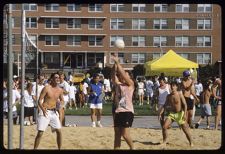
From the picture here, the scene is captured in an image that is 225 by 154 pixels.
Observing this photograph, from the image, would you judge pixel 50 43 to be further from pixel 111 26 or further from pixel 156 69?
pixel 156 69

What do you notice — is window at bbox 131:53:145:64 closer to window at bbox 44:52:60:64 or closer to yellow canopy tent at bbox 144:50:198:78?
window at bbox 44:52:60:64

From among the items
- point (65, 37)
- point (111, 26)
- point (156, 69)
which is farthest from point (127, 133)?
point (65, 37)

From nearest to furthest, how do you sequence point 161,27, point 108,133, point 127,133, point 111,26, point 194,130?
point 127,133
point 108,133
point 194,130
point 161,27
point 111,26

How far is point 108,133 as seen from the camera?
925cm

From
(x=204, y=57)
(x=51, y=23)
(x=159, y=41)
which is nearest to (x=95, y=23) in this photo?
(x=51, y=23)

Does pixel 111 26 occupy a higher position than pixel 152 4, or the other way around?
pixel 111 26

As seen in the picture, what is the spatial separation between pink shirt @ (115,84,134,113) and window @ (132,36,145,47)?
103 ft

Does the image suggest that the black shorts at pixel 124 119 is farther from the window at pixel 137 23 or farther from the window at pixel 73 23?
the window at pixel 73 23

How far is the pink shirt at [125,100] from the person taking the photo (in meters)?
6.46

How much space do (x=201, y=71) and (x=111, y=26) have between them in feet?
75.7

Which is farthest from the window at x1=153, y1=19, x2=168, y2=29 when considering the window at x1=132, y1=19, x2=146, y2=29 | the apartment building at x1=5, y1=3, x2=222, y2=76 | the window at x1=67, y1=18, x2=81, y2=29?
the window at x1=67, y1=18, x2=81, y2=29

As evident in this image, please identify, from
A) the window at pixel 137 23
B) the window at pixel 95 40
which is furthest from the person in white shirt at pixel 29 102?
the window at pixel 95 40

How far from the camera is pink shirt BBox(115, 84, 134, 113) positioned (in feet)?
21.2

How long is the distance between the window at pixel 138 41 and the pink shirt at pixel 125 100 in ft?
103
